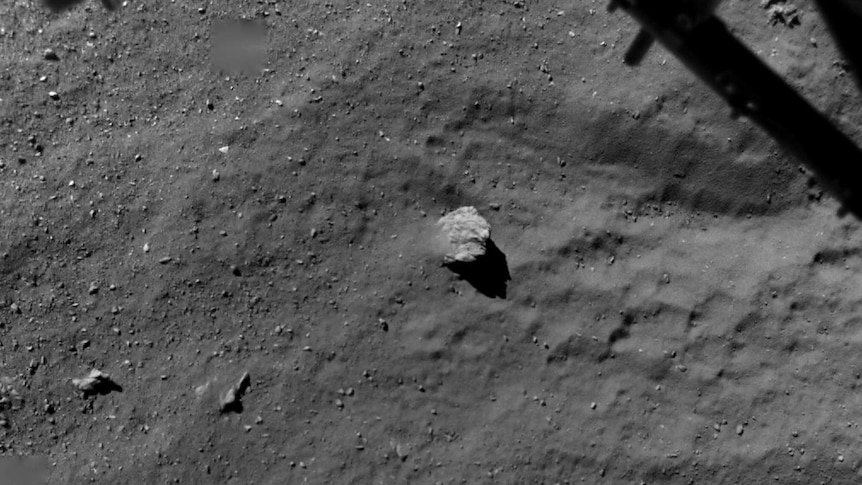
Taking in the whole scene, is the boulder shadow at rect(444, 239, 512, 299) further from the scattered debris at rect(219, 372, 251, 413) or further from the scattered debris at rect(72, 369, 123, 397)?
the scattered debris at rect(72, 369, 123, 397)

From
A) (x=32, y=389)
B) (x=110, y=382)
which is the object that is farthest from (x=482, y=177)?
(x=32, y=389)

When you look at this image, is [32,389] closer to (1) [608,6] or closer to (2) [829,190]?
(1) [608,6]

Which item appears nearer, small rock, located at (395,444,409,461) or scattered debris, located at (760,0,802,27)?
small rock, located at (395,444,409,461)

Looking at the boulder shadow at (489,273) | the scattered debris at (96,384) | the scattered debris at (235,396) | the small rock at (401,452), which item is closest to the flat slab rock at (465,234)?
the boulder shadow at (489,273)

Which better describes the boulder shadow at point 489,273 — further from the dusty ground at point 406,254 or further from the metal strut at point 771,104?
the metal strut at point 771,104

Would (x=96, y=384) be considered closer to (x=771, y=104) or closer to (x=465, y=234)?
(x=465, y=234)

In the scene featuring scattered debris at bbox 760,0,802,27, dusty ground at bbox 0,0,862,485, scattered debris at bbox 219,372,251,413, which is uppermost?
scattered debris at bbox 760,0,802,27

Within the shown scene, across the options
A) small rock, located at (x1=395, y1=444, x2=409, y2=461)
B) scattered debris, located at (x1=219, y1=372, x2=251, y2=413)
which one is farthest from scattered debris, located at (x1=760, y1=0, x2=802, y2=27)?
scattered debris, located at (x1=219, y1=372, x2=251, y2=413)
